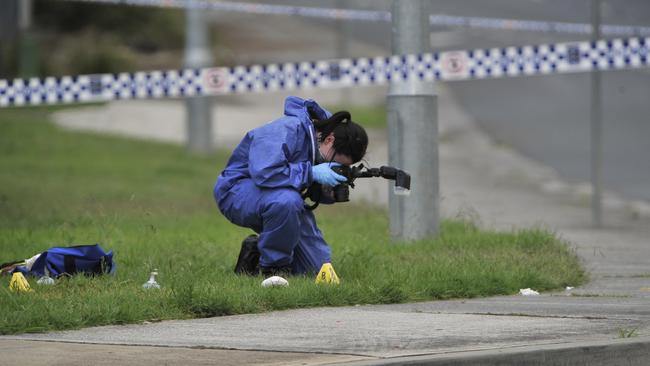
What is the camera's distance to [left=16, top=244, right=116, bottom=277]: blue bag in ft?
27.8

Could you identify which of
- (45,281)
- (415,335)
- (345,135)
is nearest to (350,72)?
(345,135)

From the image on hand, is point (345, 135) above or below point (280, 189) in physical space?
above

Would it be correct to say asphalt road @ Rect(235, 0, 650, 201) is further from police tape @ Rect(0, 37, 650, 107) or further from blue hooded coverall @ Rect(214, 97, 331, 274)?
blue hooded coverall @ Rect(214, 97, 331, 274)

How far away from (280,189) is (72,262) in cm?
126

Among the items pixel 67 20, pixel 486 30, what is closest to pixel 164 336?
pixel 67 20

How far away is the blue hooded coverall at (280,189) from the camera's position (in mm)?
8320

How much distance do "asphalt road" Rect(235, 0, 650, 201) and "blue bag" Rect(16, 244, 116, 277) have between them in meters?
8.82

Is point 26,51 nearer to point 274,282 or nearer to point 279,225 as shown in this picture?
point 279,225

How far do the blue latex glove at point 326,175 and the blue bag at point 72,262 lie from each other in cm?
131

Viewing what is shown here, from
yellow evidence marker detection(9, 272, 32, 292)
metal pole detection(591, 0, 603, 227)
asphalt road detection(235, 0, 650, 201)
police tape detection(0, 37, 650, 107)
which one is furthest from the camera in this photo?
asphalt road detection(235, 0, 650, 201)

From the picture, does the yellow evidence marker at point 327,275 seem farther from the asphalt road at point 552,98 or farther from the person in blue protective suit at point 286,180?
the asphalt road at point 552,98

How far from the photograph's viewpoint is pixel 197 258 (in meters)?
9.61

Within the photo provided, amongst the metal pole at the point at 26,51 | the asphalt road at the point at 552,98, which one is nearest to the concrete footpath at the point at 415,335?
the asphalt road at the point at 552,98

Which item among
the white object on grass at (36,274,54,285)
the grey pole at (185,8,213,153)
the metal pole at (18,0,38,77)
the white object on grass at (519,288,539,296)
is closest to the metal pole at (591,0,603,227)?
the white object on grass at (519,288,539,296)
